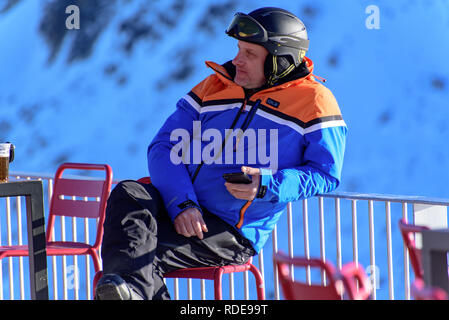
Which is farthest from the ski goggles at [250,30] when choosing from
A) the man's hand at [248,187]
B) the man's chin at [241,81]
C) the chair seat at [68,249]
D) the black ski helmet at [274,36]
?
the chair seat at [68,249]

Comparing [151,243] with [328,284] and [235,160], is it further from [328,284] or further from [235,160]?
[328,284]

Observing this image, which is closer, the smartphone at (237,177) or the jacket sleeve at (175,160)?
the smartphone at (237,177)

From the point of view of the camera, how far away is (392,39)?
2106cm

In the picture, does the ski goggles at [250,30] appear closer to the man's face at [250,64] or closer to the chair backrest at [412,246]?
the man's face at [250,64]

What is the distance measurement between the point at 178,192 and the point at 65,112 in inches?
781

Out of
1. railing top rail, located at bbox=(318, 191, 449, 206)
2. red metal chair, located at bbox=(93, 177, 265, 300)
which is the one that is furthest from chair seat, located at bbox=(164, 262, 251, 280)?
railing top rail, located at bbox=(318, 191, 449, 206)

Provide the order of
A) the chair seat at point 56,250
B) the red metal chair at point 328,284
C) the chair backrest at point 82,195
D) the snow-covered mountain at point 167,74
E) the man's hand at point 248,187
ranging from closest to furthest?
the red metal chair at point 328,284
the man's hand at point 248,187
the chair seat at point 56,250
the chair backrest at point 82,195
the snow-covered mountain at point 167,74

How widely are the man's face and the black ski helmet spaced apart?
2 cm

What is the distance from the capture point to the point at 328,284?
1331mm

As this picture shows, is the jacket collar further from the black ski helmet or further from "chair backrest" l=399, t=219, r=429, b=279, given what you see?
"chair backrest" l=399, t=219, r=429, b=279

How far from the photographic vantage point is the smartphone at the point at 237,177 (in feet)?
7.92
